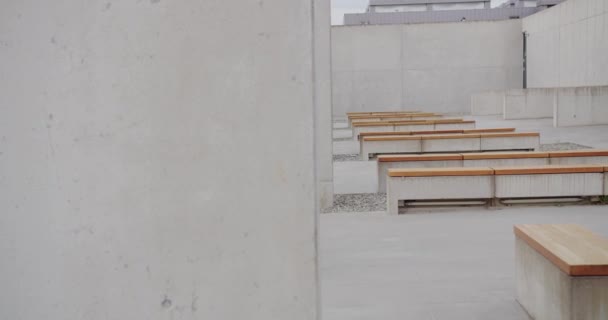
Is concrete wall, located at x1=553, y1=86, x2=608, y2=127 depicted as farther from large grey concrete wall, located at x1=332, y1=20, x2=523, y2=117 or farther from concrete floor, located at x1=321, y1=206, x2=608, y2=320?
large grey concrete wall, located at x1=332, y1=20, x2=523, y2=117

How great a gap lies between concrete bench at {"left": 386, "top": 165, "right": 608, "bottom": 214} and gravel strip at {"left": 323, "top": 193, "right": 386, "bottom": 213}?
792 millimetres

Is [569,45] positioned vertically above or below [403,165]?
above

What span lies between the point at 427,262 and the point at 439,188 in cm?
243

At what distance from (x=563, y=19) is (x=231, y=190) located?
29.5 meters

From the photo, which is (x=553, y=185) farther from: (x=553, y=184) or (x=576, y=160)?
(x=576, y=160)

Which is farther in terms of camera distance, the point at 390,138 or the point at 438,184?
the point at 390,138

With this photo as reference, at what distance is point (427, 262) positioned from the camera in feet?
17.6

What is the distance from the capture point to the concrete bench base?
10.8 ft

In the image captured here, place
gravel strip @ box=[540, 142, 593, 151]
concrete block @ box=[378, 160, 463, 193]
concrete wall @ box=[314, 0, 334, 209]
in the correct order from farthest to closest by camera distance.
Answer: gravel strip @ box=[540, 142, 593, 151] < concrete block @ box=[378, 160, 463, 193] < concrete wall @ box=[314, 0, 334, 209]

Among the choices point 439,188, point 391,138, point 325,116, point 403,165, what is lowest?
point 439,188

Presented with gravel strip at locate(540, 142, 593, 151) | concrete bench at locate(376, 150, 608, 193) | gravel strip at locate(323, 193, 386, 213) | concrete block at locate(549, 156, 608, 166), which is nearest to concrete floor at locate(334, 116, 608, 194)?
gravel strip at locate(540, 142, 593, 151)

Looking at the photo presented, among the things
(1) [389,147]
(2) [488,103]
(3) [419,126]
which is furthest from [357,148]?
(2) [488,103]

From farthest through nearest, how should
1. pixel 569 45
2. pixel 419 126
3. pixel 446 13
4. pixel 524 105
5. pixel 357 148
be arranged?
pixel 446 13 → pixel 569 45 → pixel 524 105 → pixel 419 126 → pixel 357 148

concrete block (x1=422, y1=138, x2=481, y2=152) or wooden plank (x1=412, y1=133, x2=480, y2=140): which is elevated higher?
wooden plank (x1=412, y1=133, x2=480, y2=140)
